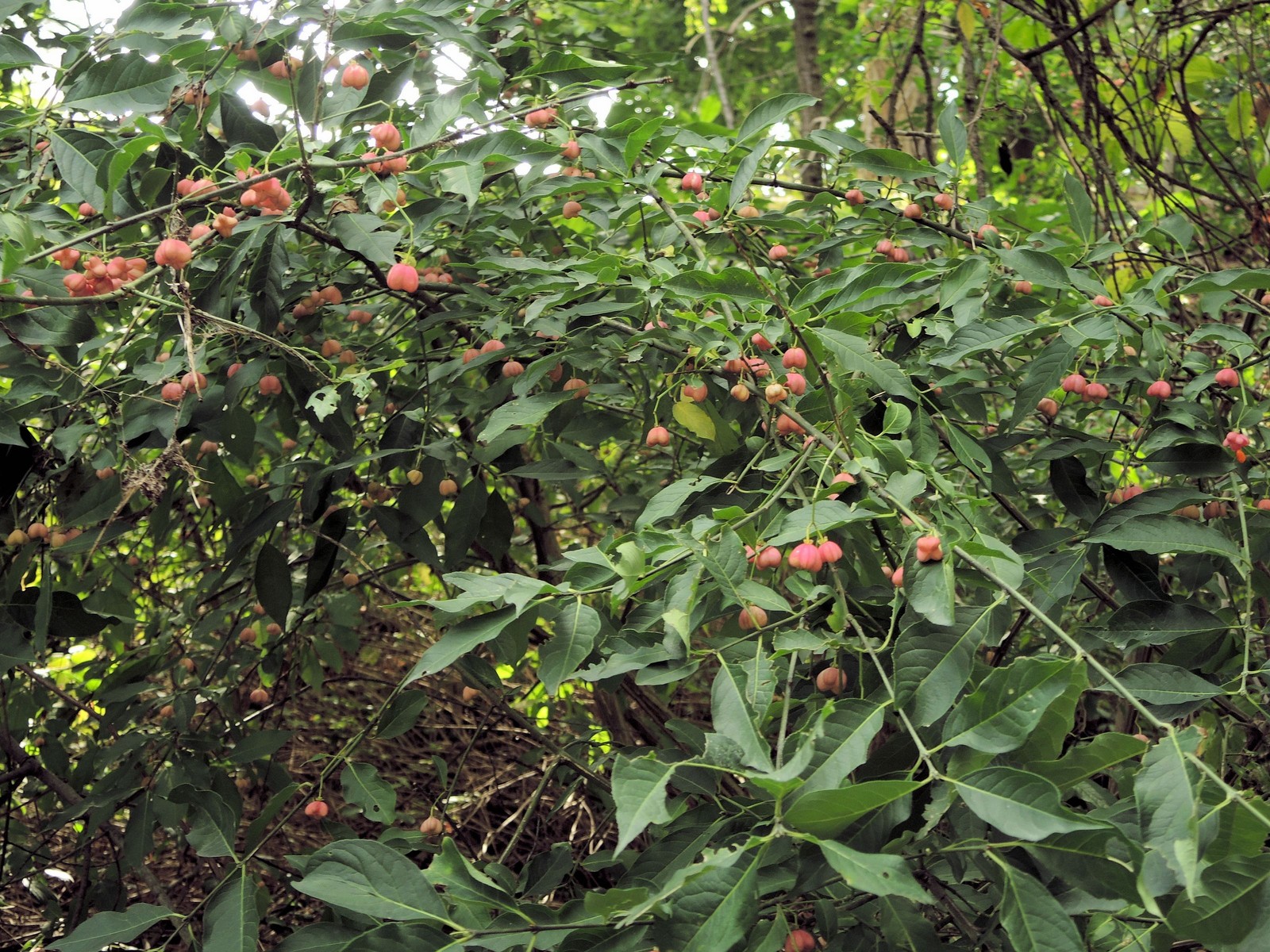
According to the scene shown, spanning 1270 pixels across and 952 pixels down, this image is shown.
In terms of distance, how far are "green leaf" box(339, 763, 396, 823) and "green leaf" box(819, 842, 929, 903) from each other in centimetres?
95

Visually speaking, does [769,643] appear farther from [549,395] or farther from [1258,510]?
[1258,510]

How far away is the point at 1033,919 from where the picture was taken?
95 cm

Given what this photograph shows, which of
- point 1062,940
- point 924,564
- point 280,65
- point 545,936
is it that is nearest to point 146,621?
point 280,65

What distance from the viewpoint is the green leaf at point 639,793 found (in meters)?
0.97

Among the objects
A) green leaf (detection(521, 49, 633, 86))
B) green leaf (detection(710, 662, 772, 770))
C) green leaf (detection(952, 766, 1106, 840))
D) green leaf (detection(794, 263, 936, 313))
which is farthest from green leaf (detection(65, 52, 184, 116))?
green leaf (detection(952, 766, 1106, 840))

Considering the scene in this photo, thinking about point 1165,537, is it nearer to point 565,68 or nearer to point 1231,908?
point 1231,908

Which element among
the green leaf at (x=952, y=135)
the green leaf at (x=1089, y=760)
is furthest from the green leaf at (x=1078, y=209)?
the green leaf at (x=1089, y=760)

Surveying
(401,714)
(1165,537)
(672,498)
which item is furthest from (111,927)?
(1165,537)

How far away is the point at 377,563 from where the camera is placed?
2.77 m

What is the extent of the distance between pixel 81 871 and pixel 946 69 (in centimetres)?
684

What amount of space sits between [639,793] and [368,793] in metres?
0.84

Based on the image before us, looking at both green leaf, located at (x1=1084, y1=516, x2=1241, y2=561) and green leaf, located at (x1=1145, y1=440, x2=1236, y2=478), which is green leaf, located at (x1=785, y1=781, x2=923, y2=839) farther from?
green leaf, located at (x1=1145, y1=440, x2=1236, y2=478)

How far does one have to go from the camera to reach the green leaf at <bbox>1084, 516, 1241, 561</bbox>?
4.60 feet

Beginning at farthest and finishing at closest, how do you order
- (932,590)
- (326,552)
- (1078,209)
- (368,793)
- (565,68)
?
(326,552), (565,68), (1078,209), (368,793), (932,590)
